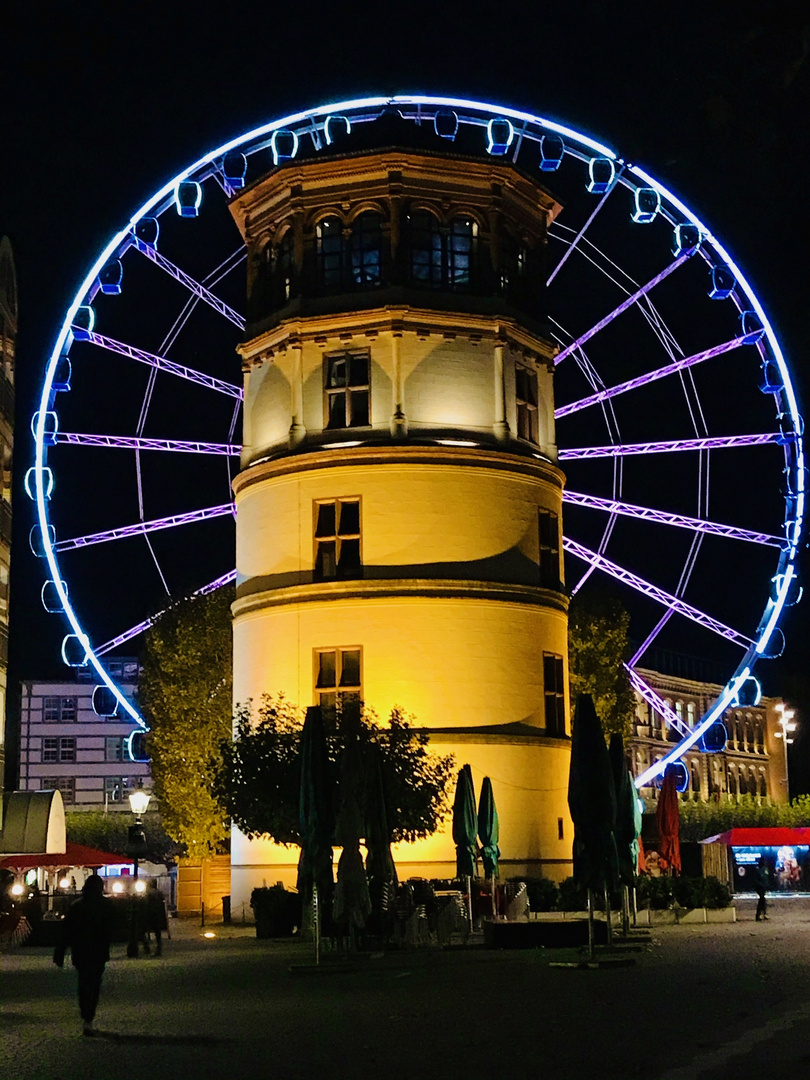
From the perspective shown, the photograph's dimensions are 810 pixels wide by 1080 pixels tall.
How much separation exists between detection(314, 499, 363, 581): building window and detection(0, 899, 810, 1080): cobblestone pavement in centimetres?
1516

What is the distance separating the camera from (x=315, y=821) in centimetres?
2880

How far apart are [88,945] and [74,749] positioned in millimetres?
104742

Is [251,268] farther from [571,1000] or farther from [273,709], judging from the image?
[571,1000]

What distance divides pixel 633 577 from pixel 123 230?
17446mm

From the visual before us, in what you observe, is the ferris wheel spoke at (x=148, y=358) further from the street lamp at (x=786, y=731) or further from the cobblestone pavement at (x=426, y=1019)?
the street lamp at (x=786, y=731)

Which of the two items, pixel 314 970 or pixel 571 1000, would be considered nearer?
pixel 571 1000

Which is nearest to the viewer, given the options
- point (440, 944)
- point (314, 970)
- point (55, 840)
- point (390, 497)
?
point (314, 970)

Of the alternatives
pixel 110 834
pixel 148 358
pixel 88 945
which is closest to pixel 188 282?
pixel 148 358

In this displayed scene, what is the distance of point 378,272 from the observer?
150 ft

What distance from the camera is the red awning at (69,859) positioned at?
154ft

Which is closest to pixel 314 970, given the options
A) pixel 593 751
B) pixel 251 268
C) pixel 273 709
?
pixel 593 751

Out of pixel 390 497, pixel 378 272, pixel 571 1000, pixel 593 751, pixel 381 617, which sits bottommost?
pixel 571 1000

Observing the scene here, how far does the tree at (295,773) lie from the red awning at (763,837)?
2422cm

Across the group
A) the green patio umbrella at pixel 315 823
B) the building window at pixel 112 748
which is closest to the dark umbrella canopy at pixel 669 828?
the green patio umbrella at pixel 315 823
